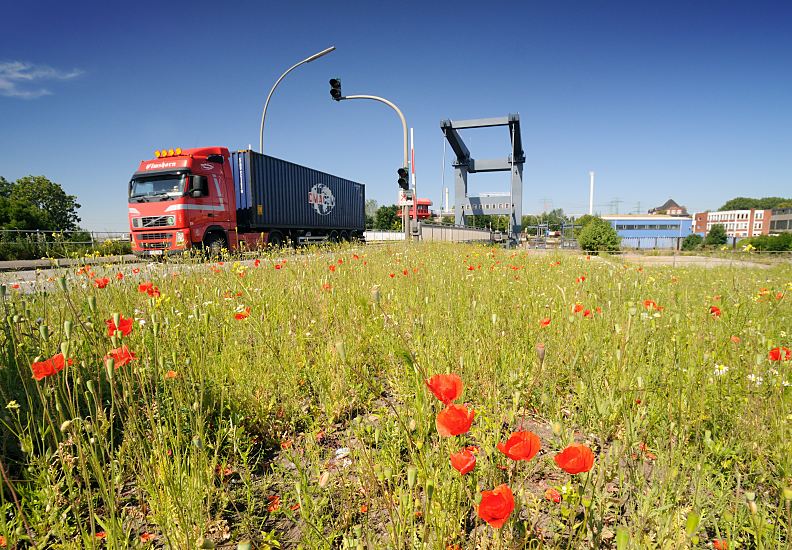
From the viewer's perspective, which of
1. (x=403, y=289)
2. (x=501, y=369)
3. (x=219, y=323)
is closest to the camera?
(x=501, y=369)

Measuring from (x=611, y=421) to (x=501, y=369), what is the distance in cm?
64

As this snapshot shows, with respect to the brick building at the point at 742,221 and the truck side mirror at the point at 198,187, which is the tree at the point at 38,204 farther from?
the brick building at the point at 742,221

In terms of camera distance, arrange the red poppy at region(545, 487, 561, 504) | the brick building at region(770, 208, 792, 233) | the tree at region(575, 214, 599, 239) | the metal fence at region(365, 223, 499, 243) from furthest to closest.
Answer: the brick building at region(770, 208, 792, 233) < the tree at region(575, 214, 599, 239) < the metal fence at region(365, 223, 499, 243) < the red poppy at region(545, 487, 561, 504)

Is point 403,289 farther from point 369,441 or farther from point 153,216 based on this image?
point 153,216

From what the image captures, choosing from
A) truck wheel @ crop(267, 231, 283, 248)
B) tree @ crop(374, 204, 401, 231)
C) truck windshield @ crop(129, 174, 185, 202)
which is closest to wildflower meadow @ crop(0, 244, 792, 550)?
truck windshield @ crop(129, 174, 185, 202)

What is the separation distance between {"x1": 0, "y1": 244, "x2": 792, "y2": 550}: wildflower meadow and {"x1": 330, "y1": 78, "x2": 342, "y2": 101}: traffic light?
1207 cm

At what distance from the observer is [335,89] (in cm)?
1352

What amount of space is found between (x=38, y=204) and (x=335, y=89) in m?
48.4

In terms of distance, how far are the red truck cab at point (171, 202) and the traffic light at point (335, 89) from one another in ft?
17.0

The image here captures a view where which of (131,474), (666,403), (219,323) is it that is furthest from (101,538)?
(666,403)

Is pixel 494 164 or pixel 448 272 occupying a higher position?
pixel 494 164

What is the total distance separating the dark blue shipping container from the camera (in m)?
13.2

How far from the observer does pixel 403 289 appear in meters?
4.13

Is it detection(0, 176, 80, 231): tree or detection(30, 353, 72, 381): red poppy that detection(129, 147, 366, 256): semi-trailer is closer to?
detection(30, 353, 72, 381): red poppy
